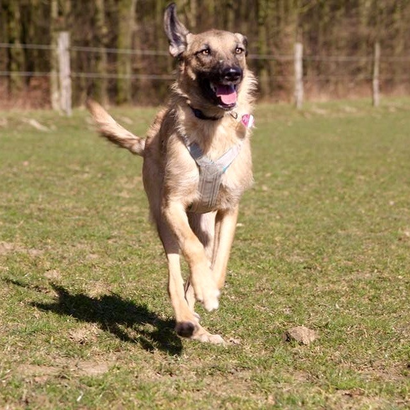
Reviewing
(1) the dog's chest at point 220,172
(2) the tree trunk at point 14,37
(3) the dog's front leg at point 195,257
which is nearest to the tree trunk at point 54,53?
(2) the tree trunk at point 14,37

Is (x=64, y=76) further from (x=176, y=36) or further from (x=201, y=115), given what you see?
(x=201, y=115)

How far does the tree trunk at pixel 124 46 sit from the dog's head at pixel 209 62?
2048 centimetres

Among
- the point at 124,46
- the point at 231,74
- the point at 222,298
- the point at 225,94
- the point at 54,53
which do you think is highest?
the point at 124,46

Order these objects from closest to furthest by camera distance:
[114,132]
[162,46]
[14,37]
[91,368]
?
[91,368] → [114,132] → [14,37] → [162,46]

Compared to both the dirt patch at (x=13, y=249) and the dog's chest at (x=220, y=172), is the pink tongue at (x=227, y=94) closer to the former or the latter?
the dog's chest at (x=220, y=172)

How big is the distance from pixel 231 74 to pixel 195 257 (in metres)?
1.18

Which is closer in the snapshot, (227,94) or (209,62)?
(227,94)

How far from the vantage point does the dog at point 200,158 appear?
15.4 feet

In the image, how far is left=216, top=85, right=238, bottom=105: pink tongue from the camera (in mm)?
4880

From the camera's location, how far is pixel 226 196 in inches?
194

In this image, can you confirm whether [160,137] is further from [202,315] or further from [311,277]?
[311,277]

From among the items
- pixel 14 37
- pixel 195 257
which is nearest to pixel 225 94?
pixel 195 257

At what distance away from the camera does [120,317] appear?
513 centimetres

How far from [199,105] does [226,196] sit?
0.63 m
